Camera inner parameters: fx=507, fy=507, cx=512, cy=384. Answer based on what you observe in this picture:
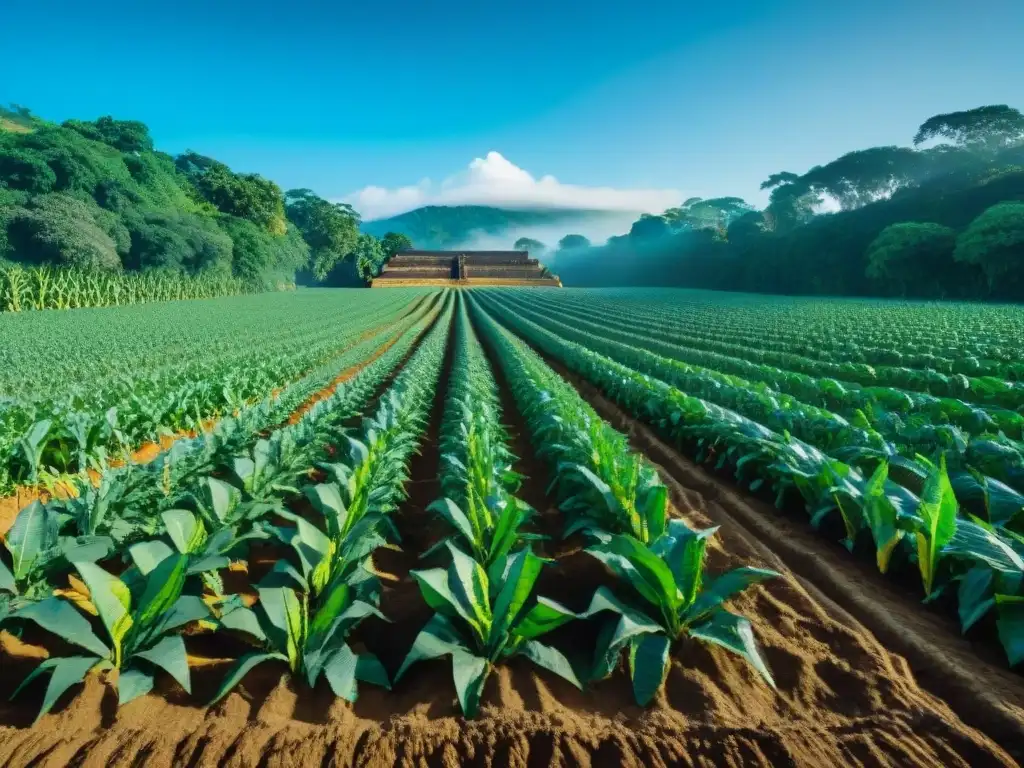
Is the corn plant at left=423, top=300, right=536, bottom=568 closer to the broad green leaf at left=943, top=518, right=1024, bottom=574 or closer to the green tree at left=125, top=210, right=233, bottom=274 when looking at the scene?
the broad green leaf at left=943, top=518, right=1024, bottom=574

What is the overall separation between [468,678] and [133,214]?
173 feet

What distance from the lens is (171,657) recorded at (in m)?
1.91

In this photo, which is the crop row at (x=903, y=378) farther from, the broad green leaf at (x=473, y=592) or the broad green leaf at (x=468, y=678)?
the broad green leaf at (x=468, y=678)

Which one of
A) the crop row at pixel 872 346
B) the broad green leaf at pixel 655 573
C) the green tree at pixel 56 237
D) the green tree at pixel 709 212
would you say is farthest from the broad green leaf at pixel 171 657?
the green tree at pixel 709 212

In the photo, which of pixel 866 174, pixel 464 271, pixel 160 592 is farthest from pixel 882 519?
pixel 464 271

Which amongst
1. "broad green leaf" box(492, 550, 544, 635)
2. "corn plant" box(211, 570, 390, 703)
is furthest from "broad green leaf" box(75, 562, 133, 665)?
"broad green leaf" box(492, 550, 544, 635)

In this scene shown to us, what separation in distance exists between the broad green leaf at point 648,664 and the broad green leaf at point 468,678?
61 cm

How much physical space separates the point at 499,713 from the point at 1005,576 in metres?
2.28

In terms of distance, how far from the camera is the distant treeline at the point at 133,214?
3278 centimetres

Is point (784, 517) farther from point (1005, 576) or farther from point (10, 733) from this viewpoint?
point (10, 733)

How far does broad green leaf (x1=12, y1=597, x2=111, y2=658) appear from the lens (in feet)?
6.22

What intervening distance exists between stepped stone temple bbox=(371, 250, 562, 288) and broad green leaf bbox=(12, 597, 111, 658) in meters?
70.1

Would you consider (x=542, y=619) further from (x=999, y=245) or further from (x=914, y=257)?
(x=914, y=257)

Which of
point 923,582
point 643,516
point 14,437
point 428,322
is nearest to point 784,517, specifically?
point 923,582
